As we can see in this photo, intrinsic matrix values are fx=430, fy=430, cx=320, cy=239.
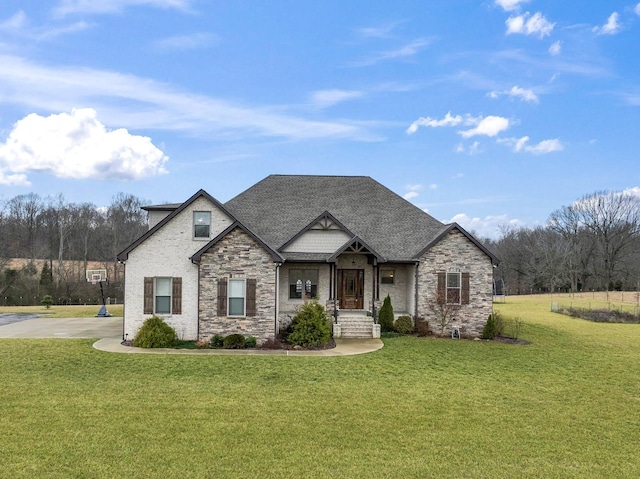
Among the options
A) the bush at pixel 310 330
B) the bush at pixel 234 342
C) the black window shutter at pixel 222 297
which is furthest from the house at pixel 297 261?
the bush at pixel 310 330

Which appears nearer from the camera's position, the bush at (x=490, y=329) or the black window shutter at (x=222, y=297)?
the black window shutter at (x=222, y=297)

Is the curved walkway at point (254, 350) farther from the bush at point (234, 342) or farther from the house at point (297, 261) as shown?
the house at point (297, 261)

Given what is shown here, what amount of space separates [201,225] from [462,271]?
500 inches

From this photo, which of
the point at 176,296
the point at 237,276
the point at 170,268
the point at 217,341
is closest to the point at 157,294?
the point at 176,296

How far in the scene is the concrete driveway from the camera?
65.4 feet

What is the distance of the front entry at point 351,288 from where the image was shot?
2264 centimetres

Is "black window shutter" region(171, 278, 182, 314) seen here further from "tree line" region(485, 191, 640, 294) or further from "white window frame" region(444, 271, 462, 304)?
"tree line" region(485, 191, 640, 294)

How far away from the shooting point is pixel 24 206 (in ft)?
215

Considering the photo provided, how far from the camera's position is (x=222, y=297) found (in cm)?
1803

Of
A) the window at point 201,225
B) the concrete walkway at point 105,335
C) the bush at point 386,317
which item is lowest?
the concrete walkway at point 105,335

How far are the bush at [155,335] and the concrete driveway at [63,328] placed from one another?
Answer: 333 centimetres

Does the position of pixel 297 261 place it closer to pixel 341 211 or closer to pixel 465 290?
pixel 341 211

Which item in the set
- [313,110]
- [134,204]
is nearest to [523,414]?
[313,110]

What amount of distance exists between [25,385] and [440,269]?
1715 centimetres
